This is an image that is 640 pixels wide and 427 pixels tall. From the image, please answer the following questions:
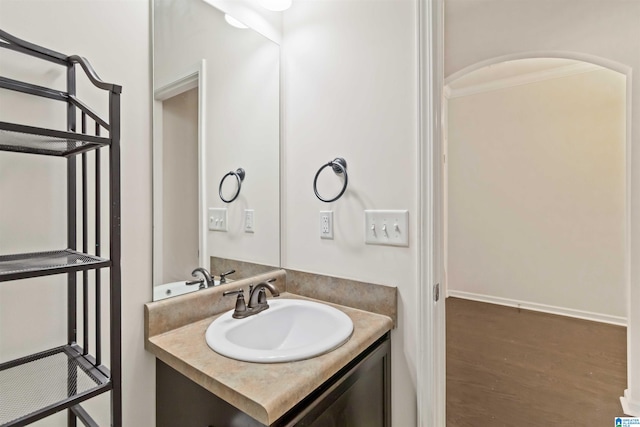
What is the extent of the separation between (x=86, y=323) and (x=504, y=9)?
9.50ft

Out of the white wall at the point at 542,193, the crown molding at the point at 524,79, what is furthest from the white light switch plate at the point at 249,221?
the white wall at the point at 542,193

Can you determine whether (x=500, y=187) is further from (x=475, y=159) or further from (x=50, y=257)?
(x=50, y=257)

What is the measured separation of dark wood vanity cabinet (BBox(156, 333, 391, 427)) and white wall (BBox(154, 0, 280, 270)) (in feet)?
1.68

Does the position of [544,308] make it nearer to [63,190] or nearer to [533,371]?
[533,371]

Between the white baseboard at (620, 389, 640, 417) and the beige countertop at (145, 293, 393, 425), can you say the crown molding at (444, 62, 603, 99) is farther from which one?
the beige countertop at (145, 293, 393, 425)

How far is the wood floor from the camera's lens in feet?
5.82

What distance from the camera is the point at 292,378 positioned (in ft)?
2.44

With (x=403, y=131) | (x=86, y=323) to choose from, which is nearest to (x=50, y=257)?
(x=86, y=323)

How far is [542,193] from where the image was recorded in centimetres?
349

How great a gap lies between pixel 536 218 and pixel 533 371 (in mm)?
1969

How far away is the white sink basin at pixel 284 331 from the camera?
0.85 meters

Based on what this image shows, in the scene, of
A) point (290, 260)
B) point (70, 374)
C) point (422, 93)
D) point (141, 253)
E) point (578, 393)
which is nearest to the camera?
point (70, 374)

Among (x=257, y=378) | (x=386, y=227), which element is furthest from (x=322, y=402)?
(x=386, y=227)

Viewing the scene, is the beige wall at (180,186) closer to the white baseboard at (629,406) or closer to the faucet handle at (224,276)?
the faucet handle at (224,276)
